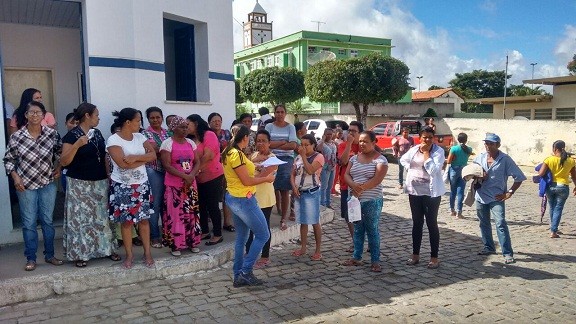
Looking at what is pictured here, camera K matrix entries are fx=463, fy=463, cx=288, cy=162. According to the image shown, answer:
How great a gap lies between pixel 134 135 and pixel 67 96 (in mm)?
5342

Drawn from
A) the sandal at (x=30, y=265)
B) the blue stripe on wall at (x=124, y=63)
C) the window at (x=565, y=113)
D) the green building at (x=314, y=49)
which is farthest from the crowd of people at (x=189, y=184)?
the green building at (x=314, y=49)

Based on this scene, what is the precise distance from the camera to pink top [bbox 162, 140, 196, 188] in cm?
542

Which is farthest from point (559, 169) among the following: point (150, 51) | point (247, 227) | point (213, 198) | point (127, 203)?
point (150, 51)

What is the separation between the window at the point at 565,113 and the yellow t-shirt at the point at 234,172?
23.6 metres

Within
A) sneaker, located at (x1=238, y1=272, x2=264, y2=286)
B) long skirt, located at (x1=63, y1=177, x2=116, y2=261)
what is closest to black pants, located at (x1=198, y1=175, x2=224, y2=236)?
sneaker, located at (x1=238, y1=272, x2=264, y2=286)

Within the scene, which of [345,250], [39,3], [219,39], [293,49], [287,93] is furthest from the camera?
[293,49]

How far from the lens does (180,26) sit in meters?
8.16

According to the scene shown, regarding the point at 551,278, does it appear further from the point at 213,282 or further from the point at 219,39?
the point at 219,39

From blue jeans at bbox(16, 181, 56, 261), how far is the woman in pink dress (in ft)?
4.06

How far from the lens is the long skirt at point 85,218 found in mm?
4957

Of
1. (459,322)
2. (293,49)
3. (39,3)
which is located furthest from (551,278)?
(293,49)

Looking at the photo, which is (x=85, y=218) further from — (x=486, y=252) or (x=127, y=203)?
(x=486, y=252)

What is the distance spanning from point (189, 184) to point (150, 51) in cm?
250

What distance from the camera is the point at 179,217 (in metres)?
5.56
